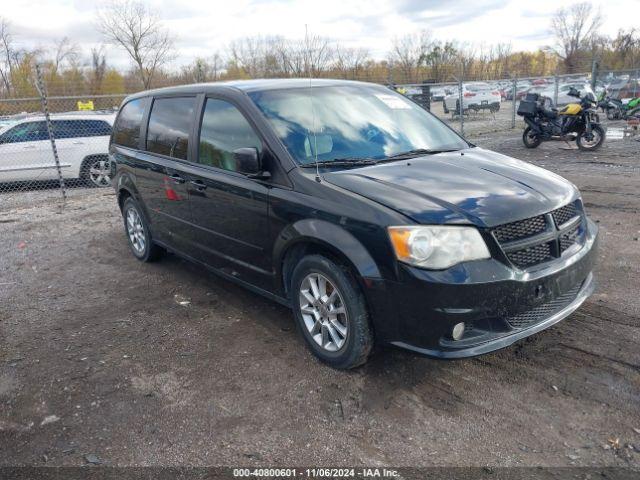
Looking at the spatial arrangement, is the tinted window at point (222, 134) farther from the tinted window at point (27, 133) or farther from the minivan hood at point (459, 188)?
the tinted window at point (27, 133)

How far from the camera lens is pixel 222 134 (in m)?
4.20

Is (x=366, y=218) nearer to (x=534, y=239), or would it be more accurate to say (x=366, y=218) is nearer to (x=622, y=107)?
(x=534, y=239)

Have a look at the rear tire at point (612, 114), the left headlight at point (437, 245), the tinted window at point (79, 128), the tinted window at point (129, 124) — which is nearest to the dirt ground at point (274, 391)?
the left headlight at point (437, 245)

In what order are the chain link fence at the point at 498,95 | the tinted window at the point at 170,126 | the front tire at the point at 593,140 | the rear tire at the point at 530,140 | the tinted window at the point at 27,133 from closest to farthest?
the tinted window at the point at 170,126 → the tinted window at the point at 27,133 → the front tire at the point at 593,140 → the rear tire at the point at 530,140 → the chain link fence at the point at 498,95

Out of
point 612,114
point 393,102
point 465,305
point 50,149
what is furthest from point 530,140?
point 465,305

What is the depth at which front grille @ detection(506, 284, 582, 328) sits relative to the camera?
3068mm

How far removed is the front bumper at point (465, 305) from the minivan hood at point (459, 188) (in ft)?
0.99

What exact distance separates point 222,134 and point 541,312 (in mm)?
2629

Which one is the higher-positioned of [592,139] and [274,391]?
[592,139]

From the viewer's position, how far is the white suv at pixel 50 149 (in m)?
10.8

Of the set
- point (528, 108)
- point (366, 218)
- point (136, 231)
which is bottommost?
point (136, 231)

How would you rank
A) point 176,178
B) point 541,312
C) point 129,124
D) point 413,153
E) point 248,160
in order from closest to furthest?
point 541,312 → point 248,160 → point 413,153 → point 176,178 → point 129,124

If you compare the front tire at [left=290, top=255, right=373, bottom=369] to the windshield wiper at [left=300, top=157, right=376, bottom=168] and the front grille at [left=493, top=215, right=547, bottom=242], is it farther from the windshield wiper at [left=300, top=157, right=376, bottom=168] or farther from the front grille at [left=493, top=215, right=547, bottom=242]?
the front grille at [left=493, top=215, right=547, bottom=242]

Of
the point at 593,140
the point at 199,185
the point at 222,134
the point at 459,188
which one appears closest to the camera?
the point at 459,188
